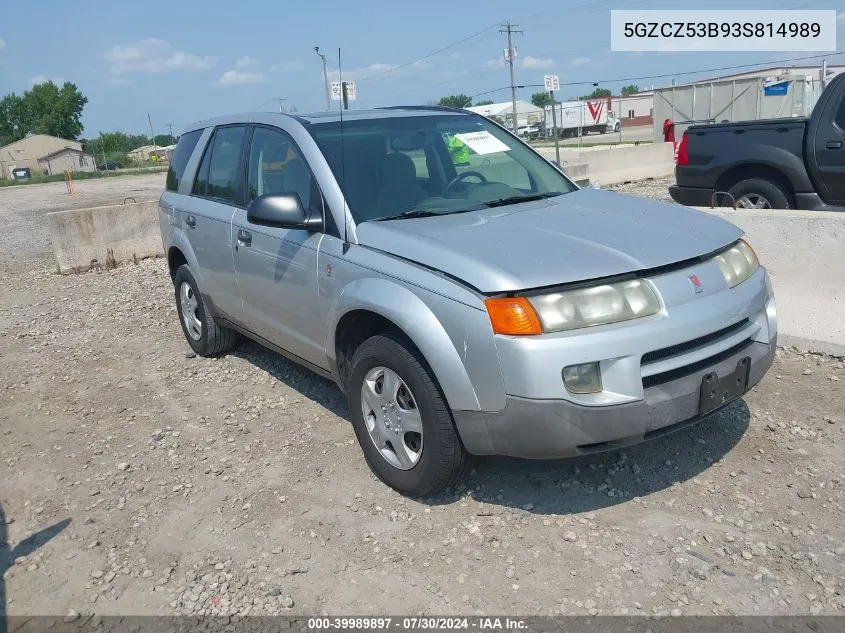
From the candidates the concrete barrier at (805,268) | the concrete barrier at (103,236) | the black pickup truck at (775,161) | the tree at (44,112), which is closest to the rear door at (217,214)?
the concrete barrier at (805,268)

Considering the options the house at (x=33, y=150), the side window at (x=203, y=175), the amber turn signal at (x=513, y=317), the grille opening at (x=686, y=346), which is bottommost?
the grille opening at (x=686, y=346)

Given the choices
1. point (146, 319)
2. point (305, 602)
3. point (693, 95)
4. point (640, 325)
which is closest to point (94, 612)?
point (305, 602)

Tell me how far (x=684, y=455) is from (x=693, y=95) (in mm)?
29621

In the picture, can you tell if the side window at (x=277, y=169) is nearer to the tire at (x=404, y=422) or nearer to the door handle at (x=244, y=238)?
the door handle at (x=244, y=238)

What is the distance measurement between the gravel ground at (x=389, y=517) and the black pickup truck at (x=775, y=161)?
2804 mm

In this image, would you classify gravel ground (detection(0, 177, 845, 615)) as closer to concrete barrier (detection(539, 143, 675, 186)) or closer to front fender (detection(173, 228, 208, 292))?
front fender (detection(173, 228, 208, 292))

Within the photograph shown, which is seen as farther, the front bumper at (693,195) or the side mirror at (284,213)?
the front bumper at (693,195)

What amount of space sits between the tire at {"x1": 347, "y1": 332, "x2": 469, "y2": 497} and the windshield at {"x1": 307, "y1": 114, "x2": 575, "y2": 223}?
2.47ft

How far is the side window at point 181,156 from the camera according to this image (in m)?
5.80

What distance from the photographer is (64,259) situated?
10305mm

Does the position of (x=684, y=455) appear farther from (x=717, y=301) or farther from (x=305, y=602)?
(x=305, y=602)

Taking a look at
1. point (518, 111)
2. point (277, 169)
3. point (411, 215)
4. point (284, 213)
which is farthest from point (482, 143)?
point (518, 111)

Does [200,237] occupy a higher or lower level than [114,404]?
higher

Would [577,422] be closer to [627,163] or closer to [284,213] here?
[284,213]
